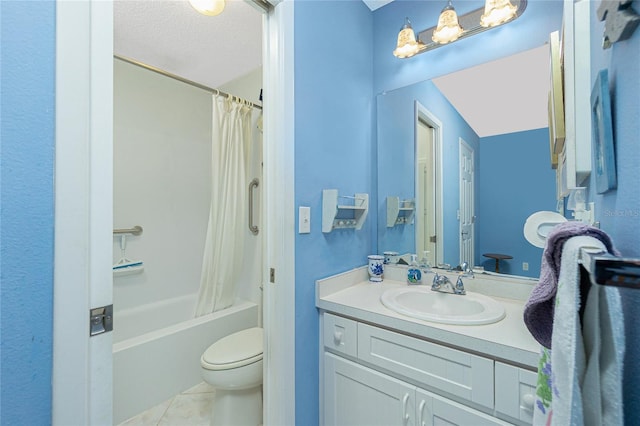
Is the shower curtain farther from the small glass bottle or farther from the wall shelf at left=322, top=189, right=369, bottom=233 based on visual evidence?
the small glass bottle

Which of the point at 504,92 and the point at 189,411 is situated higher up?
the point at 504,92

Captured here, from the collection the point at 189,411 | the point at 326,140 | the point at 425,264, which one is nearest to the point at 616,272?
the point at 326,140

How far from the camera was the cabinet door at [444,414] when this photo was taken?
0.89 m

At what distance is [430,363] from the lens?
99 cm

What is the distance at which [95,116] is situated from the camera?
64 centimetres

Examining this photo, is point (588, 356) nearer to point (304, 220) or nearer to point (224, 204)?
point (304, 220)

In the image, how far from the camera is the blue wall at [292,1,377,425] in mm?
1255

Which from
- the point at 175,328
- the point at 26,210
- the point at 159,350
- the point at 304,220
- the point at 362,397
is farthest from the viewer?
the point at 175,328

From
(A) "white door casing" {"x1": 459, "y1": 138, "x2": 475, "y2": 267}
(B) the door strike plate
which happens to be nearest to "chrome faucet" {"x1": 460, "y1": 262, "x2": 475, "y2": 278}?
(A) "white door casing" {"x1": 459, "y1": 138, "x2": 475, "y2": 267}

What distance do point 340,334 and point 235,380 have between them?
0.65 metres

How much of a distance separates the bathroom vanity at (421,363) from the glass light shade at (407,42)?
4.26 ft

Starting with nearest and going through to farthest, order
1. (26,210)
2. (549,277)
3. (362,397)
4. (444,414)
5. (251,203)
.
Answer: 1. (549,277)
2. (26,210)
3. (444,414)
4. (362,397)
5. (251,203)

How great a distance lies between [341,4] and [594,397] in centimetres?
183

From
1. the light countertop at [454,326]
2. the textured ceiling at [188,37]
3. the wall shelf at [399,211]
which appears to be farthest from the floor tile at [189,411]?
the textured ceiling at [188,37]
